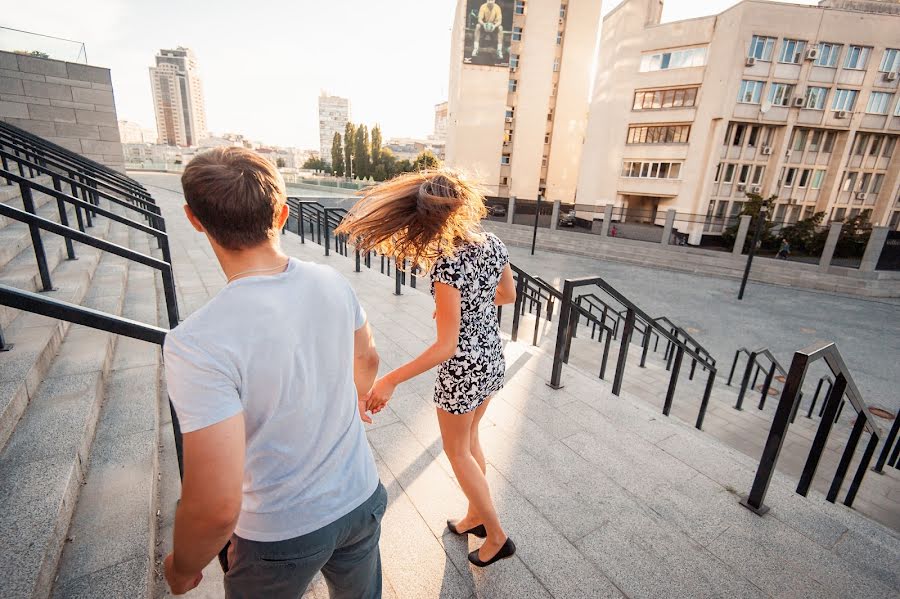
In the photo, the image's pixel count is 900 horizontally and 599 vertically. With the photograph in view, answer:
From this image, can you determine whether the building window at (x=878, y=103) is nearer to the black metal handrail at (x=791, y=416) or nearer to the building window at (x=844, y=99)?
the building window at (x=844, y=99)

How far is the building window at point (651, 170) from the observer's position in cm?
2855

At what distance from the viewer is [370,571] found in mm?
1322

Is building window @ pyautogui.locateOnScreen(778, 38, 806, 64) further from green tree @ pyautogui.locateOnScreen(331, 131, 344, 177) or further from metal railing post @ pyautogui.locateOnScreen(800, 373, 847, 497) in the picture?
green tree @ pyautogui.locateOnScreen(331, 131, 344, 177)

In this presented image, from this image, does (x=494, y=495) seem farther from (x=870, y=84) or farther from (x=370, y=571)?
(x=870, y=84)

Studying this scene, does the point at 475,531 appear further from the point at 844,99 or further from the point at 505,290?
the point at 844,99

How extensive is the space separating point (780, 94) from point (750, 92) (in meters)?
2.33

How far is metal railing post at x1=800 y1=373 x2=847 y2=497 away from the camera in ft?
7.90

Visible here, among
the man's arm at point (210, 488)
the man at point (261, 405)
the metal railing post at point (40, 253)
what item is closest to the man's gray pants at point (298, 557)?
the man at point (261, 405)

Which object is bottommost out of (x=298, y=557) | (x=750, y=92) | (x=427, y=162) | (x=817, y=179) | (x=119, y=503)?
(x=119, y=503)

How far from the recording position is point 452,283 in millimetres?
1646

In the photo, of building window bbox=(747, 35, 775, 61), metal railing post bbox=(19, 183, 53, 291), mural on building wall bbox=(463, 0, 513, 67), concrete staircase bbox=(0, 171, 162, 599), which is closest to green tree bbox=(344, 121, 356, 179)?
mural on building wall bbox=(463, 0, 513, 67)

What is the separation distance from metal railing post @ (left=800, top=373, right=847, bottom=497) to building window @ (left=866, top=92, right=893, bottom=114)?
37.1m

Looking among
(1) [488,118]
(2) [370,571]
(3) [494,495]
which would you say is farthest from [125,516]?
(1) [488,118]

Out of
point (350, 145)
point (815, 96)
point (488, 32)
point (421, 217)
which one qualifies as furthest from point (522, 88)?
point (421, 217)
